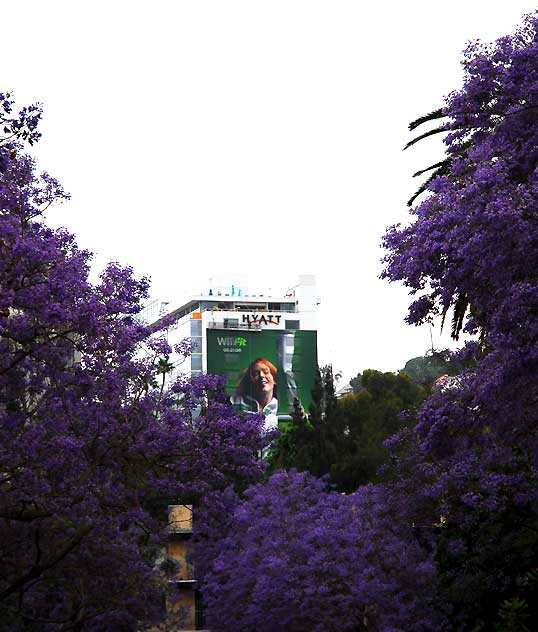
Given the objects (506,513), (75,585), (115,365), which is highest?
(115,365)

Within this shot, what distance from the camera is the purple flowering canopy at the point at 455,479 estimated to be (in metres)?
19.8

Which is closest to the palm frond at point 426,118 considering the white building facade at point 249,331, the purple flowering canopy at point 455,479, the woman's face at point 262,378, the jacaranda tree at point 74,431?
the purple flowering canopy at point 455,479

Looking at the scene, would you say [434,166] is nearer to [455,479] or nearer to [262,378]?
[455,479]

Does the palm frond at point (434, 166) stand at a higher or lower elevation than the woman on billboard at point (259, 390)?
lower

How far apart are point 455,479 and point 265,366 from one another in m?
137

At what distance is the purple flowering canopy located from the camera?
1978cm

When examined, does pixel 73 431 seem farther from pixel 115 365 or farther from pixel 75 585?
pixel 75 585

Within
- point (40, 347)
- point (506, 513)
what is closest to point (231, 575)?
point (506, 513)

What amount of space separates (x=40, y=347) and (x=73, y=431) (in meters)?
2.82

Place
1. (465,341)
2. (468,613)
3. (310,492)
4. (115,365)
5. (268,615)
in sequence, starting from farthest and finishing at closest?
(310,492), (268,615), (468,613), (465,341), (115,365)

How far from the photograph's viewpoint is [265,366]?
163375 mm

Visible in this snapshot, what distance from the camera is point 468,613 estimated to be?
30.8 m

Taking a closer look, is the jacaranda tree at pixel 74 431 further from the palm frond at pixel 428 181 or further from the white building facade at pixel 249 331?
the white building facade at pixel 249 331

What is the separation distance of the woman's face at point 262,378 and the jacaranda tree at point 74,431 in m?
135
